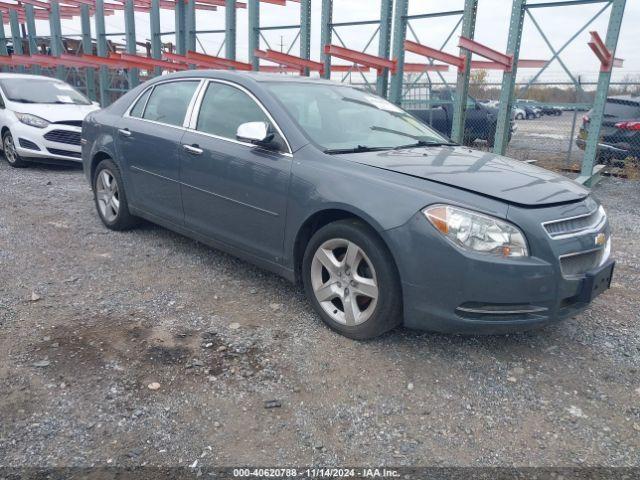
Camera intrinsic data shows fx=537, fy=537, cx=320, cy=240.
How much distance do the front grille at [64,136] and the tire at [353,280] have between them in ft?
22.2

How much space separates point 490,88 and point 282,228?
8.92m

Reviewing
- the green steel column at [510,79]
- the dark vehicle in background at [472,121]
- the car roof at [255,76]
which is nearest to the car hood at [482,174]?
the car roof at [255,76]

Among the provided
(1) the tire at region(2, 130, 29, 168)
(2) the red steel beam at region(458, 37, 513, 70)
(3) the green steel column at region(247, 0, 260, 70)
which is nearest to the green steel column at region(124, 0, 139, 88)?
(3) the green steel column at region(247, 0, 260, 70)

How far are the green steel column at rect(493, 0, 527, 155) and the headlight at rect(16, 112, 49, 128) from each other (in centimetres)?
743

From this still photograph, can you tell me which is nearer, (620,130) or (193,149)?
(193,149)

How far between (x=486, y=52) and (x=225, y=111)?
5.66 m

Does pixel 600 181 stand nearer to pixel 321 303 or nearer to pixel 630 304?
pixel 630 304

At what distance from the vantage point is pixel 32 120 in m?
8.62

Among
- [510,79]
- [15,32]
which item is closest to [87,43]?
[15,32]

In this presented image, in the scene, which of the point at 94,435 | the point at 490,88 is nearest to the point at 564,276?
the point at 94,435

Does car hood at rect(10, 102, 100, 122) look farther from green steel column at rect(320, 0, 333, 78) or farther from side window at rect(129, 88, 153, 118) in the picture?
green steel column at rect(320, 0, 333, 78)

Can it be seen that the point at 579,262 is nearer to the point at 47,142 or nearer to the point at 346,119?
the point at 346,119

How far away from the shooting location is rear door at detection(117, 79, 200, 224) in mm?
4469

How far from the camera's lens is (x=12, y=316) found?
3.55 meters
